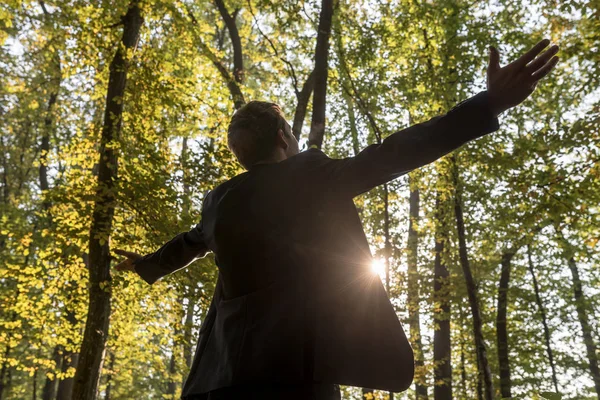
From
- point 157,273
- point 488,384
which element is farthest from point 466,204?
point 157,273

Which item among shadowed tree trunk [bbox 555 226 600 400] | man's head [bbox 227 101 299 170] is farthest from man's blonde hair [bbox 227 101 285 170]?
shadowed tree trunk [bbox 555 226 600 400]

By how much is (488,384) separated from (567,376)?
17.7 m

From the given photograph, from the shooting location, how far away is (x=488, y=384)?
7035mm

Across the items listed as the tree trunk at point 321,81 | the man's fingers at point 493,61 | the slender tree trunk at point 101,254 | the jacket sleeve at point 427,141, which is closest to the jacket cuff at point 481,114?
the jacket sleeve at point 427,141

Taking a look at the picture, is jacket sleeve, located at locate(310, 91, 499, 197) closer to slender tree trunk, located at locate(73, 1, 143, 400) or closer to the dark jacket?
the dark jacket

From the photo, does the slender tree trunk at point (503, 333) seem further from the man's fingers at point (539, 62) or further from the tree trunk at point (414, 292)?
the man's fingers at point (539, 62)

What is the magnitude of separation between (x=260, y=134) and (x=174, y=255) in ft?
2.58

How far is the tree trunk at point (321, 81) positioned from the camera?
7188 millimetres

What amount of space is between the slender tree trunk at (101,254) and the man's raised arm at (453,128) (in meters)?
5.33

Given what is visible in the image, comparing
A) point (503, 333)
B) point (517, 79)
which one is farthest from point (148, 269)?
point (503, 333)

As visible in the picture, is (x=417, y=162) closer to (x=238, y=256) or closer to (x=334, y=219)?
(x=334, y=219)

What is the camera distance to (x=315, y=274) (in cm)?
150

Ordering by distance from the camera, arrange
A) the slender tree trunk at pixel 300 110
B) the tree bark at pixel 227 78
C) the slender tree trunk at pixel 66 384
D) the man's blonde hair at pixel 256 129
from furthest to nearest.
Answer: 1. the slender tree trunk at pixel 66 384
2. the tree bark at pixel 227 78
3. the slender tree trunk at pixel 300 110
4. the man's blonde hair at pixel 256 129

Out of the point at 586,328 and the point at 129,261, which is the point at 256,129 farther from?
the point at 586,328
